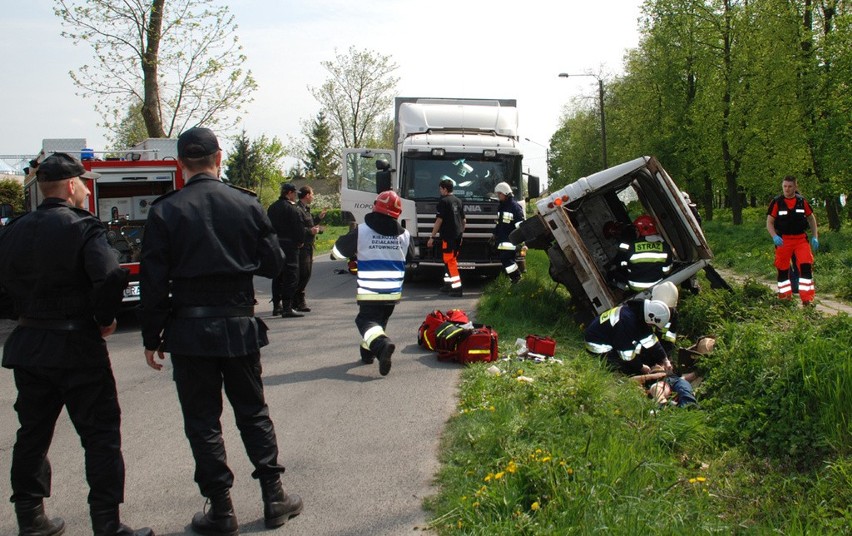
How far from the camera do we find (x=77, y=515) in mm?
4441

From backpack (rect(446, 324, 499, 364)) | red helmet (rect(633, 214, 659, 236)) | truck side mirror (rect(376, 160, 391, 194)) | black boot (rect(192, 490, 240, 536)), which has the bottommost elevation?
black boot (rect(192, 490, 240, 536))

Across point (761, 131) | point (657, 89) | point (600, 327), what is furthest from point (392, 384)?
point (657, 89)

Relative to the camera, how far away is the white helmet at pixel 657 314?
7.24 metres

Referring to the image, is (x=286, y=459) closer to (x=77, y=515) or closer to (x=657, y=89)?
(x=77, y=515)

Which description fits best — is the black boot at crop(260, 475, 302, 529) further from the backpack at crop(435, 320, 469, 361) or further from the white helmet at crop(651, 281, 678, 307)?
the white helmet at crop(651, 281, 678, 307)

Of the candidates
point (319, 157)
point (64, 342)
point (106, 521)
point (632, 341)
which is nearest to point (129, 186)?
point (632, 341)

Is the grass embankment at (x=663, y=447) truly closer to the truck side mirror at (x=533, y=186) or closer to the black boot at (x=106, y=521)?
the black boot at (x=106, y=521)

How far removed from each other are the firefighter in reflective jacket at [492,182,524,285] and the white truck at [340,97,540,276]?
87 centimetres

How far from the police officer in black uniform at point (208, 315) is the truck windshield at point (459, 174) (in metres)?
10.6

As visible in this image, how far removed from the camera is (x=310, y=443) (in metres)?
5.60

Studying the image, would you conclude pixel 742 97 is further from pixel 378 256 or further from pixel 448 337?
pixel 378 256

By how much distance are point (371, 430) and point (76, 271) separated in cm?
264

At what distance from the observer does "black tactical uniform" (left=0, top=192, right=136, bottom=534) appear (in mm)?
3910

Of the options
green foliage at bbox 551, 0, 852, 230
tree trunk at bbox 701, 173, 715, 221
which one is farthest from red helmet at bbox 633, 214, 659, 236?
tree trunk at bbox 701, 173, 715, 221
